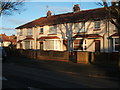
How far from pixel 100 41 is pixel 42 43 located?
11600 mm

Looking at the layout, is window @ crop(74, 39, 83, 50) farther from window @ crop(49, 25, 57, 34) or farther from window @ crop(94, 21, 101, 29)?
window @ crop(49, 25, 57, 34)

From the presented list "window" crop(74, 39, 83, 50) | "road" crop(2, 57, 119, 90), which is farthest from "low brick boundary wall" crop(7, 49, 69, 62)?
"road" crop(2, 57, 119, 90)

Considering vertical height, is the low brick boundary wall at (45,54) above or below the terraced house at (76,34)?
below

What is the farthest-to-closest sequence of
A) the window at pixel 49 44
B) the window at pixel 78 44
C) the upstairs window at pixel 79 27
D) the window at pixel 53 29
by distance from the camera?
the window at pixel 53 29, the window at pixel 49 44, the upstairs window at pixel 79 27, the window at pixel 78 44

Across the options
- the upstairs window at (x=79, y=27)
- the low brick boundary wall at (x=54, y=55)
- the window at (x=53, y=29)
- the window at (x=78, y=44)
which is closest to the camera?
the low brick boundary wall at (x=54, y=55)

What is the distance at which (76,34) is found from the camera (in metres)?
24.7

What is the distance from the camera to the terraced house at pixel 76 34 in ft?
70.0

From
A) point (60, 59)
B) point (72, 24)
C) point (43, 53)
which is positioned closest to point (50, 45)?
point (72, 24)

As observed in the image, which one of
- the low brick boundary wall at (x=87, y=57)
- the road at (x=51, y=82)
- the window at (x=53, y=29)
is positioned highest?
the window at (x=53, y=29)

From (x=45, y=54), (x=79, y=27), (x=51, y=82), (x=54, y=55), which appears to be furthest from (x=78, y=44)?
(x=51, y=82)

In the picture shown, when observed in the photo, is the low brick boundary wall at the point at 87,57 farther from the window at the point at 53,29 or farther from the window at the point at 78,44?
the window at the point at 53,29

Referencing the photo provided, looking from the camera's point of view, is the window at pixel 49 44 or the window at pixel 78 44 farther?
the window at pixel 49 44

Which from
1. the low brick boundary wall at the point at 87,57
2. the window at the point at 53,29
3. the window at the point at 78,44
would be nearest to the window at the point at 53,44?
the window at the point at 53,29

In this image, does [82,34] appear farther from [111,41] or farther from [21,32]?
[21,32]
